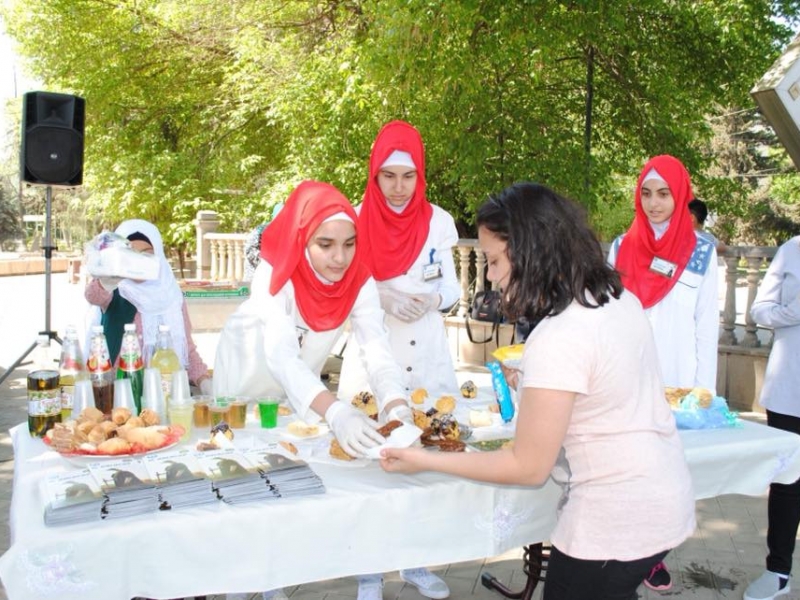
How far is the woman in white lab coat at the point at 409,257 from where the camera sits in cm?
313

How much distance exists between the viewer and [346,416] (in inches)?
79.0

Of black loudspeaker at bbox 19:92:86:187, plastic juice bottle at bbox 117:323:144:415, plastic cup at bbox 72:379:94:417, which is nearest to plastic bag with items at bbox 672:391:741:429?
plastic juice bottle at bbox 117:323:144:415

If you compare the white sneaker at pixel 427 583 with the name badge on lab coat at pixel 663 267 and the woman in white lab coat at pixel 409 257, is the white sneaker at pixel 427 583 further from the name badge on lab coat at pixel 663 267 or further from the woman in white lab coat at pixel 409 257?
the name badge on lab coat at pixel 663 267

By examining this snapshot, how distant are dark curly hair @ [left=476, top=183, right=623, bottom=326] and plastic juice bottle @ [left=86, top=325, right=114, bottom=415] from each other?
1.34m

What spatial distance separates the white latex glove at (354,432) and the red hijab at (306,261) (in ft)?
1.63

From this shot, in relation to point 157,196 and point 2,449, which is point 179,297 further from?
point 157,196

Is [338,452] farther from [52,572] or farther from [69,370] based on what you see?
[69,370]

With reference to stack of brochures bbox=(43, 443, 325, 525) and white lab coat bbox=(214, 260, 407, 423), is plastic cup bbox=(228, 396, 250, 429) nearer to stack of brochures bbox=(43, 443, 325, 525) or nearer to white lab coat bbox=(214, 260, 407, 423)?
white lab coat bbox=(214, 260, 407, 423)

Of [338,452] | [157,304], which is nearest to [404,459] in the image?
[338,452]

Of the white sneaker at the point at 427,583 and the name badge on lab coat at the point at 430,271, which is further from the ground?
the name badge on lab coat at the point at 430,271

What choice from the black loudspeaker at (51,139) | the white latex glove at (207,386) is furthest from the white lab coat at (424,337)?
the black loudspeaker at (51,139)

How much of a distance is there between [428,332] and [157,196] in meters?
12.0

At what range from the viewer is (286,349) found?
2348 millimetres

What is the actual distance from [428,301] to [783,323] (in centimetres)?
140
